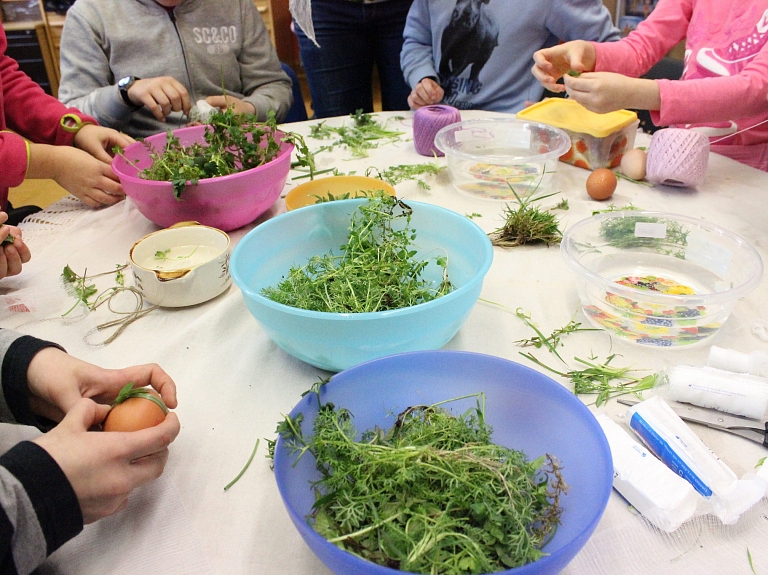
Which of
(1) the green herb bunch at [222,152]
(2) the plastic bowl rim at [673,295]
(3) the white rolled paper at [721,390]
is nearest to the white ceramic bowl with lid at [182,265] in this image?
Result: (1) the green herb bunch at [222,152]

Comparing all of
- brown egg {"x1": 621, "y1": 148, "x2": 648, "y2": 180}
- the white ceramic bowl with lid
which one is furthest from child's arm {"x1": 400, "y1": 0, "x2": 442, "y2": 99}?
the white ceramic bowl with lid

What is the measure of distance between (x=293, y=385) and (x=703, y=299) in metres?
0.61

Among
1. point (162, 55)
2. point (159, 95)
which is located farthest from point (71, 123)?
point (162, 55)

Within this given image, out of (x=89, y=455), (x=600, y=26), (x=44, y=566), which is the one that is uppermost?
(x=600, y=26)

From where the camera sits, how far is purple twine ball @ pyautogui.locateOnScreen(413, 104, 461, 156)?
1.43m

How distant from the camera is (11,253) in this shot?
92 cm

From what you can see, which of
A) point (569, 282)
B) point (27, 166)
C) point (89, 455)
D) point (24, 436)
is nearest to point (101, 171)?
point (27, 166)

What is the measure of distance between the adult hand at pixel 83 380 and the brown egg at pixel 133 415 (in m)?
0.04

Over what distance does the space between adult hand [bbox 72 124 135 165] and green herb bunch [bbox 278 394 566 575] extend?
1.11 meters

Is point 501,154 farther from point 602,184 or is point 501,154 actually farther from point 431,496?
point 431,496

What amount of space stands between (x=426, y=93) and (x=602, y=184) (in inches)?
32.0

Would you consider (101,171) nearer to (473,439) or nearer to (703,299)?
(473,439)

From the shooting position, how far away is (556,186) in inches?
51.6

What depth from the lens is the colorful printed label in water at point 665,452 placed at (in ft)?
1.80
